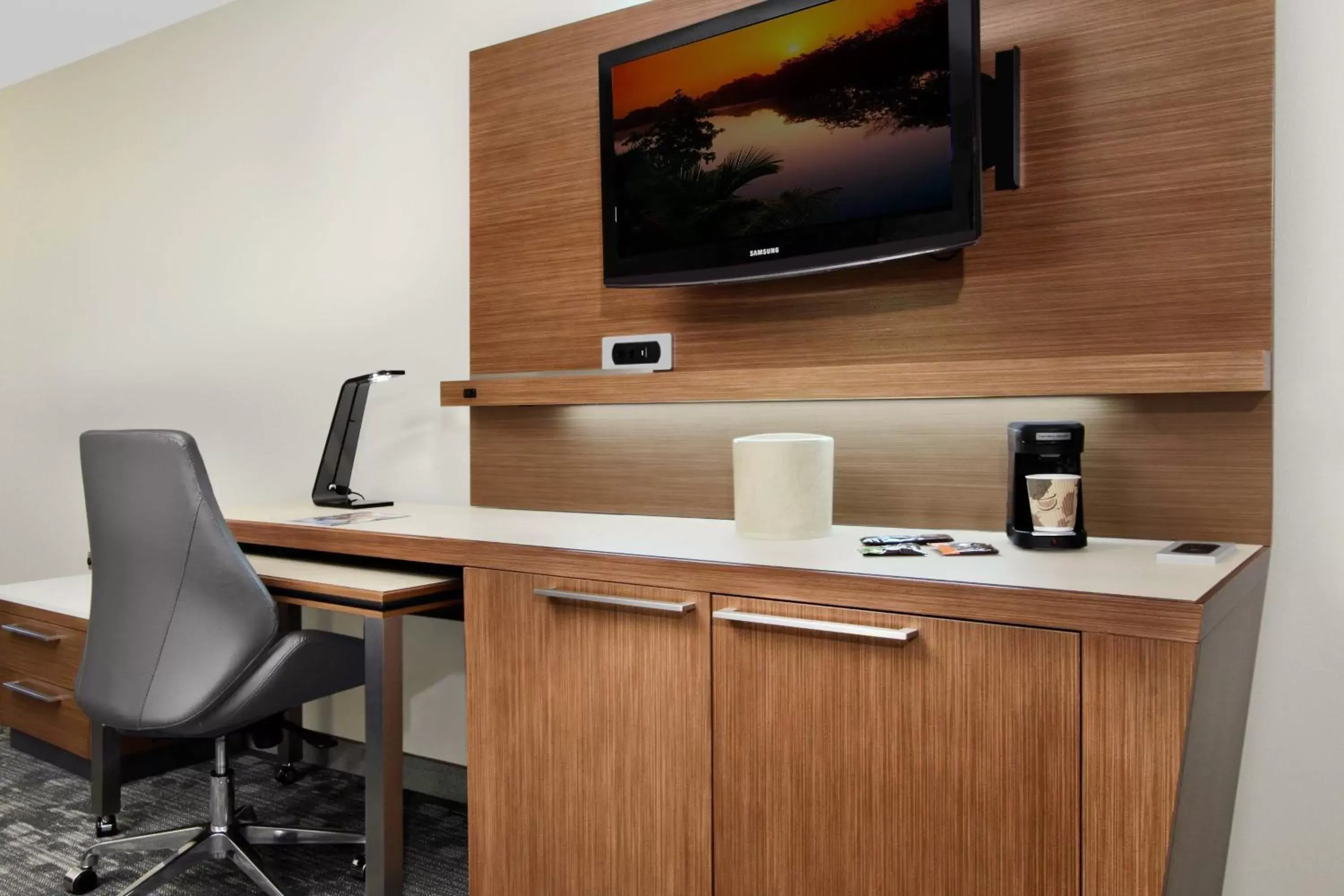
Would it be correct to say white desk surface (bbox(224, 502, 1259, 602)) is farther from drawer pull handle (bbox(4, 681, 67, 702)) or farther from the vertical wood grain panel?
drawer pull handle (bbox(4, 681, 67, 702))

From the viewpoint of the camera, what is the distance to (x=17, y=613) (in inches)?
115

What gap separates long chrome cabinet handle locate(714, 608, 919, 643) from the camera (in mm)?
1334

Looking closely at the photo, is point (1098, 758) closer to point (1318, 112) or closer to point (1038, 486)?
point (1038, 486)

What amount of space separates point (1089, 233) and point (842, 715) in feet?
3.66

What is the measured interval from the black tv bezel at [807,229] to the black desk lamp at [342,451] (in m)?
0.88

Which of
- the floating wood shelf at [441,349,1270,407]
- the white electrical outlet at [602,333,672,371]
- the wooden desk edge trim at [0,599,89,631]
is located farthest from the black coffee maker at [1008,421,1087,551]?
the wooden desk edge trim at [0,599,89,631]

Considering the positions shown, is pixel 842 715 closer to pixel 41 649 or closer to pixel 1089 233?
pixel 1089 233

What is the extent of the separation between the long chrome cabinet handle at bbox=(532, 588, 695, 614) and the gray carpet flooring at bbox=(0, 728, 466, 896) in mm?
983

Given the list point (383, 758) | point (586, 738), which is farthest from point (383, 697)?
point (586, 738)

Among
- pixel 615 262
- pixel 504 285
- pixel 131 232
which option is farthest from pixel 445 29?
pixel 131 232

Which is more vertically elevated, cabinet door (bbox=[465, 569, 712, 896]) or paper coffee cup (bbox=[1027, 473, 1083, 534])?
paper coffee cup (bbox=[1027, 473, 1083, 534])

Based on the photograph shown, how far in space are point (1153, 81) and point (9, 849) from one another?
128 inches

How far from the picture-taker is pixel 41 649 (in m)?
2.86

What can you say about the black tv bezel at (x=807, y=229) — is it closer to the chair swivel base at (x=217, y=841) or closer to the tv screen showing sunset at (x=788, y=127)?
the tv screen showing sunset at (x=788, y=127)
